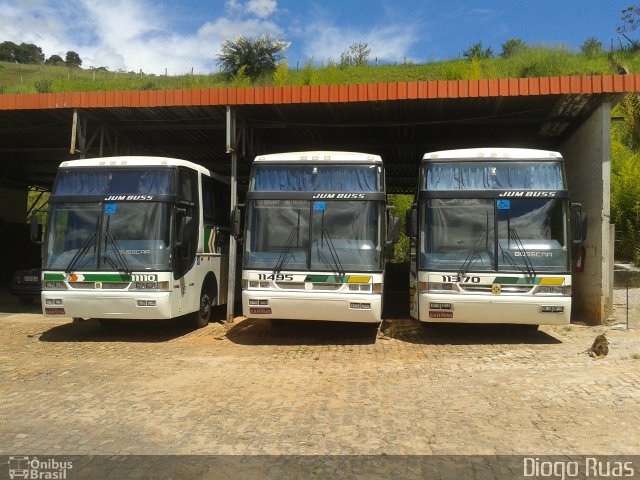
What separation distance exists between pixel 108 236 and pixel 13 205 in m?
19.8

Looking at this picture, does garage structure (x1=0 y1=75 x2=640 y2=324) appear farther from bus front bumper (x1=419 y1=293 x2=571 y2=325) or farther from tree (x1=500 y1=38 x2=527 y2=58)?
tree (x1=500 y1=38 x2=527 y2=58)

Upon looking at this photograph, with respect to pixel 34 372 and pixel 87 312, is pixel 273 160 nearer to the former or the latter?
pixel 87 312

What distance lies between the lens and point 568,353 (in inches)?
321

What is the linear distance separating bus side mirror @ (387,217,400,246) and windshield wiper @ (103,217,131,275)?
14.7 ft

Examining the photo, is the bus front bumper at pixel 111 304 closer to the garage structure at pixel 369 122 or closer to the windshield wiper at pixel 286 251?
the windshield wiper at pixel 286 251

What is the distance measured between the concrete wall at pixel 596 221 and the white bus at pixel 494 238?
6.70ft

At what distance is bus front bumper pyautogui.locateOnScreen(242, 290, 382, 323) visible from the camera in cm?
880

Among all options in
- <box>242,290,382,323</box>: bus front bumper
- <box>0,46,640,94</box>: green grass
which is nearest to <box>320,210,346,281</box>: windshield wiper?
<box>242,290,382,323</box>: bus front bumper

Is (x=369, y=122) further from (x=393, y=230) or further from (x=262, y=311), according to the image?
(x=262, y=311)

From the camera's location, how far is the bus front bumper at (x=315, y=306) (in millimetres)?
8797

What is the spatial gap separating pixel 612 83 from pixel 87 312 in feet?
34.2

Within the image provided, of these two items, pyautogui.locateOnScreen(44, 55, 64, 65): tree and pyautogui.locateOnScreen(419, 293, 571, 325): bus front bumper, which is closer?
pyautogui.locateOnScreen(419, 293, 571, 325): bus front bumper

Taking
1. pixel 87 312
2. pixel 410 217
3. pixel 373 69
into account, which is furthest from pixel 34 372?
pixel 373 69

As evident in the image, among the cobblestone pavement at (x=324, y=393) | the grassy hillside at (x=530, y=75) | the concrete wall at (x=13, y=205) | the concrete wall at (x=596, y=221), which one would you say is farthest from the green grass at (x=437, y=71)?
the cobblestone pavement at (x=324, y=393)
